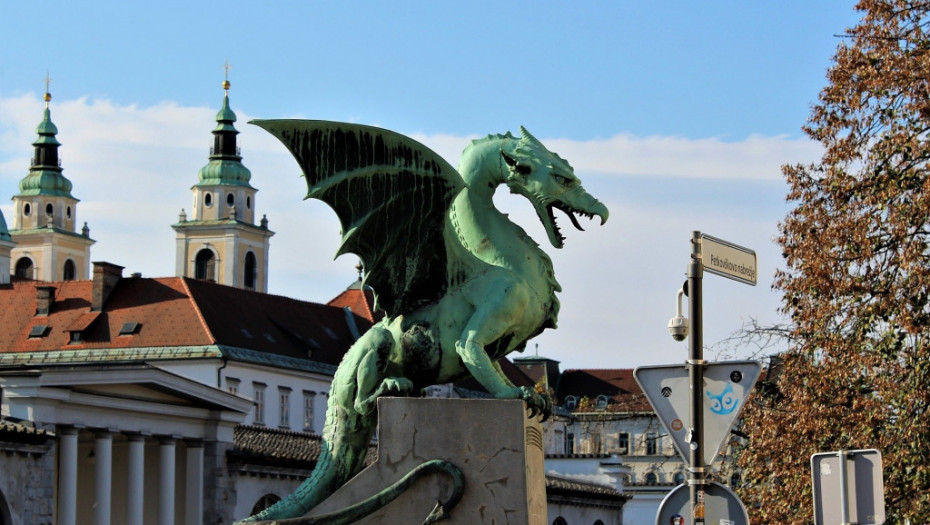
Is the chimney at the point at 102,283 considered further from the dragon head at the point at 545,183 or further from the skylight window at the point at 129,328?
the dragon head at the point at 545,183

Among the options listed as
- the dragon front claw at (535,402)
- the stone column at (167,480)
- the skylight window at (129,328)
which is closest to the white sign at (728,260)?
the dragon front claw at (535,402)

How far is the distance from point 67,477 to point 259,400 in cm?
3236

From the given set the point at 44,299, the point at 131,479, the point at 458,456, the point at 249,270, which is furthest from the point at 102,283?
the point at 458,456

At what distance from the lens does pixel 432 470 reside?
12805 millimetres

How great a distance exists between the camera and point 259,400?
76312 millimetres

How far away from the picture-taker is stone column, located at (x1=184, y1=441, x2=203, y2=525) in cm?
5050

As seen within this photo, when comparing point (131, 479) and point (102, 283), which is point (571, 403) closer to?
point (102, 283)

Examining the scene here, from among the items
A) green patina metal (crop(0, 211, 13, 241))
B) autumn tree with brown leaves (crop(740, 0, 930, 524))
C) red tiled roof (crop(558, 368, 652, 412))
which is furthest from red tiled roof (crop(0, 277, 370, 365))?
autumn tree with brown leaves (crop(740, 0, 930, 524))

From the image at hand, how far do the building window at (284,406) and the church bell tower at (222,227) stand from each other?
5792 centimetres

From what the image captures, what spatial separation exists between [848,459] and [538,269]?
12.6ft

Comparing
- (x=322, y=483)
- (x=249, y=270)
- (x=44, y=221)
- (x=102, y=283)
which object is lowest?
(x=322, y=483)

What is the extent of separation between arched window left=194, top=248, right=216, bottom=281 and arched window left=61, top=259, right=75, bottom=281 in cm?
1075

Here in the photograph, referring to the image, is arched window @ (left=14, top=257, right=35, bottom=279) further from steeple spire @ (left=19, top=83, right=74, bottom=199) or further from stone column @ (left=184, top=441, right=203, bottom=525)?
stone column @ (left=184, top=441, right=203, bottom=525)

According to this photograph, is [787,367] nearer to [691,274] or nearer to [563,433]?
[691,274]
